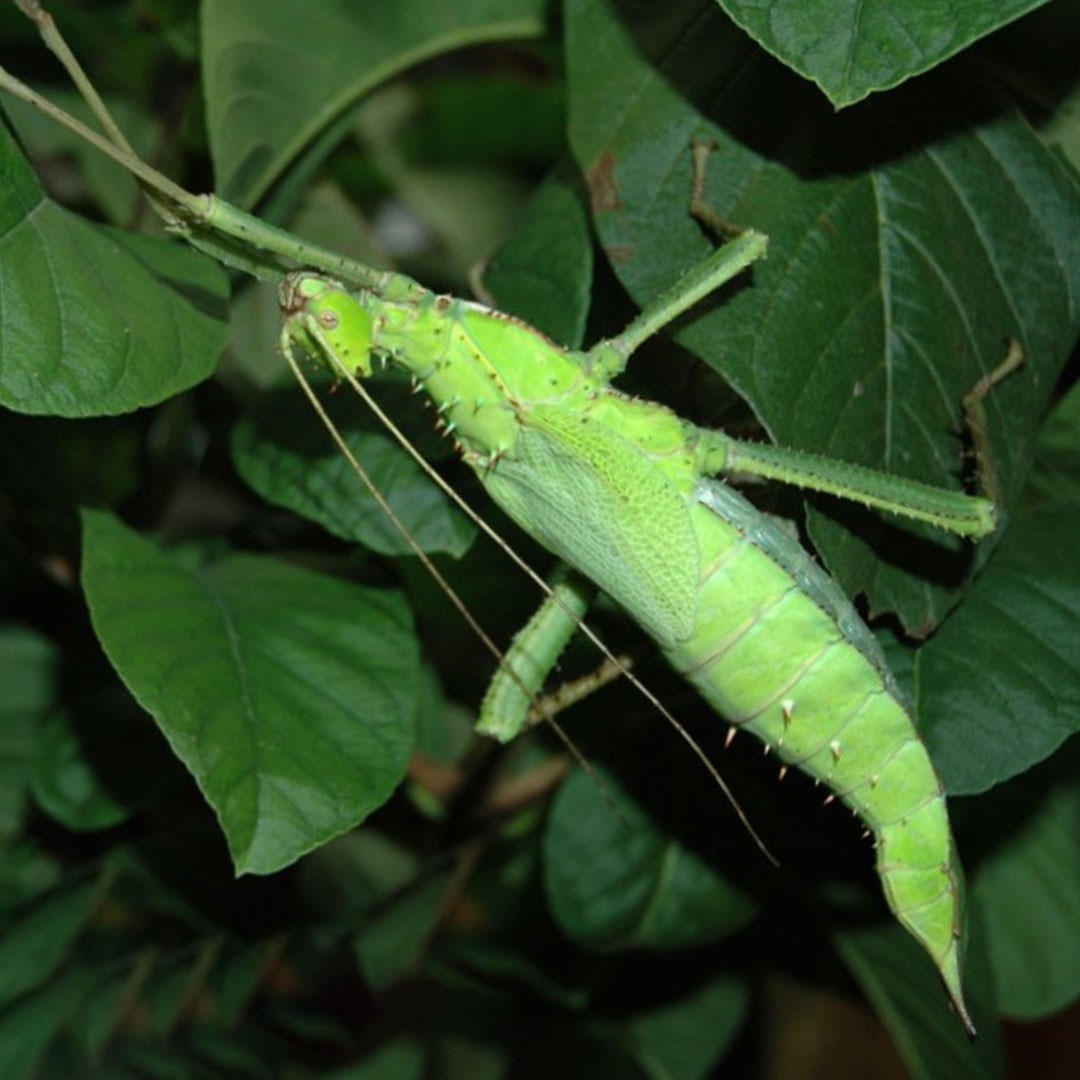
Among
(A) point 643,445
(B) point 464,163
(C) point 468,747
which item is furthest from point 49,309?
(B) point 464,163

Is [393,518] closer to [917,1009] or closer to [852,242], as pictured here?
[852,242]

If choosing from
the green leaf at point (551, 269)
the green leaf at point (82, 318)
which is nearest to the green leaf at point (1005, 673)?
the green leaf at point (551, 269)

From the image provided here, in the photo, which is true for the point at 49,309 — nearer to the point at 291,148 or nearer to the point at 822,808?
the point at 291,148

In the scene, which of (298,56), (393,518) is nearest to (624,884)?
(393,518)

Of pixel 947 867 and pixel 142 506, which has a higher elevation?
pixel 947 867

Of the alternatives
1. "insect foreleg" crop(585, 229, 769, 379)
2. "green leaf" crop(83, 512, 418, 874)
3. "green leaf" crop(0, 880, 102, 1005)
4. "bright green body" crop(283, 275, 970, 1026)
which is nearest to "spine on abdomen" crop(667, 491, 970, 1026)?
"bright green body" crop(283, 275, 970, 1026)

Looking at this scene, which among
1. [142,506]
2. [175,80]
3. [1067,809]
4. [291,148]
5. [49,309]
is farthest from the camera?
[175,80]

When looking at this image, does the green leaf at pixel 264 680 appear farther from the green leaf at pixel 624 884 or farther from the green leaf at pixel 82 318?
the green leaf at pixel 624 884
